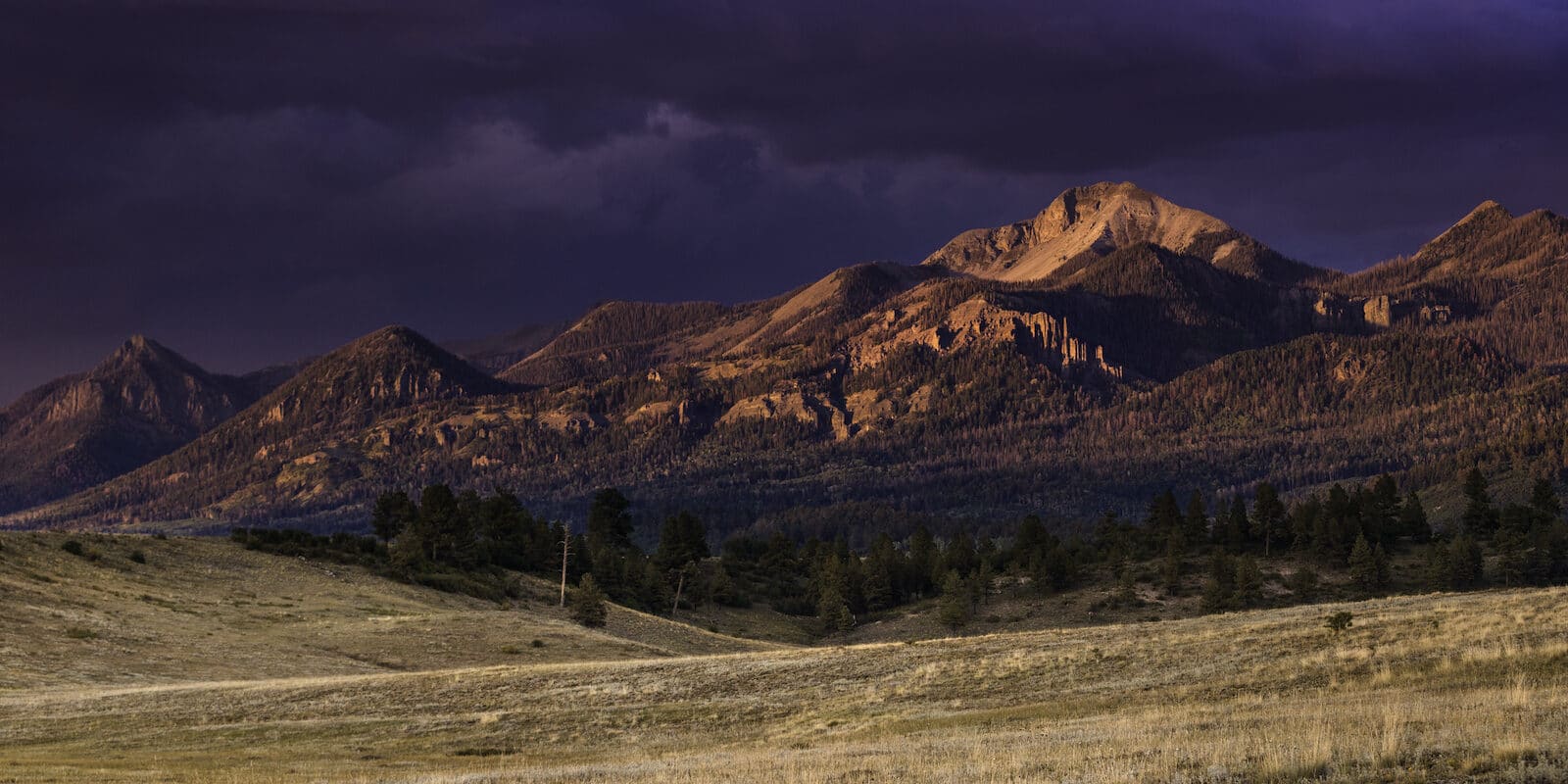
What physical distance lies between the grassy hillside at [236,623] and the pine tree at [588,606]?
6.96ft

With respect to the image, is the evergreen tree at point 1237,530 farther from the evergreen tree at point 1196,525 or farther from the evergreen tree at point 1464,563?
the evergreen tree at point 1464,563

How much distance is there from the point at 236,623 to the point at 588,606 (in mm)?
34050

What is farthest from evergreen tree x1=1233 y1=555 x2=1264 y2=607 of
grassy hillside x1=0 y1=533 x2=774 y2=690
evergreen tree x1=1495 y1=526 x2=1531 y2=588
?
grassy hillside x1=0 y1=533 x2=774 y2=690

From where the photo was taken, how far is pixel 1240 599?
142750mm

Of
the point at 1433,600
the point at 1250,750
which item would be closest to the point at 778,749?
the point at 1250,750

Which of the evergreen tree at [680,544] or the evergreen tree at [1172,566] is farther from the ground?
the evergreen tree at [680,544]

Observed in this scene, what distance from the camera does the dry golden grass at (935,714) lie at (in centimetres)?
2459

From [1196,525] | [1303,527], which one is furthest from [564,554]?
[1303,527]

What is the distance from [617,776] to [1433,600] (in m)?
43.8

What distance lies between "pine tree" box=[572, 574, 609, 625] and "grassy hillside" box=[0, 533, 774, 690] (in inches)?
83.6

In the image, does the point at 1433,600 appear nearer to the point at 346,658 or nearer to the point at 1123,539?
the point at 346,658

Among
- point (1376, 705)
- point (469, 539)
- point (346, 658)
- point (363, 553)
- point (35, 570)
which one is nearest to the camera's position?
point (1376, 705)

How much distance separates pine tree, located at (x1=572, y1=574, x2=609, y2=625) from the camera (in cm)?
11131

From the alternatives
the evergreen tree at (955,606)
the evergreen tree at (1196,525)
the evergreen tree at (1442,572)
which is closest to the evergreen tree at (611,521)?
the evergreen tree at (955,606)
